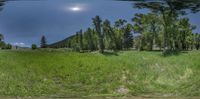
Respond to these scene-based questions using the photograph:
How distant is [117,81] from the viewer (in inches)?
79.3

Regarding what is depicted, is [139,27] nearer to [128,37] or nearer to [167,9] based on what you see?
[128,37]

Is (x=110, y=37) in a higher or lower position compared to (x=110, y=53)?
higher

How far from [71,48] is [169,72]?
0.73 m

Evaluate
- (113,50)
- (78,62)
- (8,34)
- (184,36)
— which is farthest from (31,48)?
(184,36)

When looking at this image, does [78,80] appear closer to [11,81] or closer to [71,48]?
[71,48]

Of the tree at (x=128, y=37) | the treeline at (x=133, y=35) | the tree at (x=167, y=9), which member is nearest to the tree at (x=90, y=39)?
the treeline at (x=133, y=35)

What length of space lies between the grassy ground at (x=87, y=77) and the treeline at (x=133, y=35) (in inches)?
5.2

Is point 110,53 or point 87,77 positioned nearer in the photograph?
point 87,77

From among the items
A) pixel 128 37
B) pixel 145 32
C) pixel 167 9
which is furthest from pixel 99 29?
pixel 167 9

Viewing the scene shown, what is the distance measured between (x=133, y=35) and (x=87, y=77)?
0.47 meters

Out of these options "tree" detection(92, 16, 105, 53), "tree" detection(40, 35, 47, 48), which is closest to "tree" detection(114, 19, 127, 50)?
"tree" detection(92, 16, 105, 53)

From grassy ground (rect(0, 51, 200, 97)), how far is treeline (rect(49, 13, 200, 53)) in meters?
0.13

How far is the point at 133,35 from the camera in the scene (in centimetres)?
216

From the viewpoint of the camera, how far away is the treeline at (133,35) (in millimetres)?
2102
